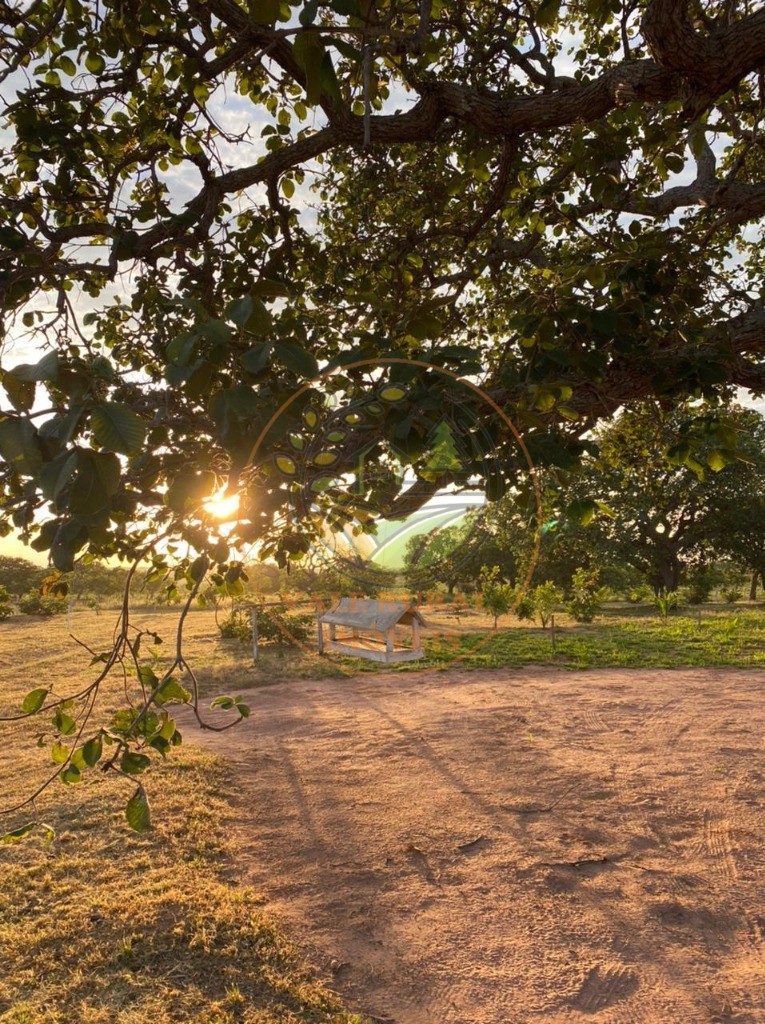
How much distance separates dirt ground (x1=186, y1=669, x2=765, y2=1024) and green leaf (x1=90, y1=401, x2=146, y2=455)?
151 inches

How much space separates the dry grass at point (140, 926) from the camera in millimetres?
3752

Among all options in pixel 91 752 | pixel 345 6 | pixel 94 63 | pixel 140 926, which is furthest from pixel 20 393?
pixel 140 926

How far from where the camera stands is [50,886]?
16.8 feet

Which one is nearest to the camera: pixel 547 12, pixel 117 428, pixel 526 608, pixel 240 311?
pixel 117 428

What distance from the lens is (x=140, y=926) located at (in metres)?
4.53

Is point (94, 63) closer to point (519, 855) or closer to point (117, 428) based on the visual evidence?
point (117, 428)

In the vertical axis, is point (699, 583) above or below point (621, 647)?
above

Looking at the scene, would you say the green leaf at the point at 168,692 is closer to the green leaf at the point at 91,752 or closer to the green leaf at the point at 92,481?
the green leaf at the point at 91,752

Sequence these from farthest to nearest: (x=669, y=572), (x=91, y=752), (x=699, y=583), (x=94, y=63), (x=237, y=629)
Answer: (x=699, y=583), (x=669, y=572), (x=237, y=629), (x=94, y=63), (x=91, y=752)

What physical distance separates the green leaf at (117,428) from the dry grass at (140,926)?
8.92ft

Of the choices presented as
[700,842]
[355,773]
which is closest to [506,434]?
[700,842]
